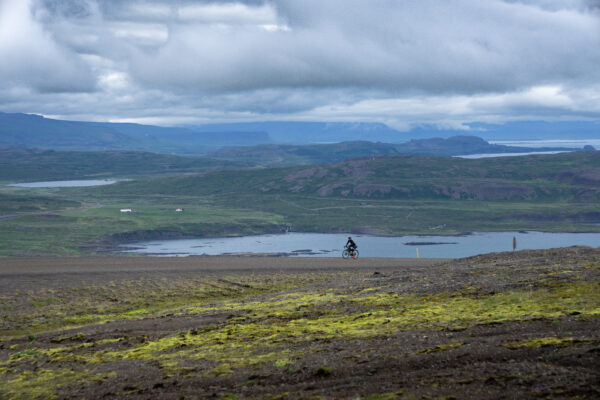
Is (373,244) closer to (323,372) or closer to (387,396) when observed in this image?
(323,372)

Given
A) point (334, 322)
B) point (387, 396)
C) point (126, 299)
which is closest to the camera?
point (387, 396)

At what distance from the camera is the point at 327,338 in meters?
20.5

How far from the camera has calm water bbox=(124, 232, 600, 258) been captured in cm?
12506

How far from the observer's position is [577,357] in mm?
14562

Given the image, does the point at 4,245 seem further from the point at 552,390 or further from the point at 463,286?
the point at 552,390

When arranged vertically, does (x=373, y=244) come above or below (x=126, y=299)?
below

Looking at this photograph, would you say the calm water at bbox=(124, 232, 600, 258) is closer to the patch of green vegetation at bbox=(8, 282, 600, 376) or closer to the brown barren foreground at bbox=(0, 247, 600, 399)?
the brown barren foreground at bbox=(0, 247, 600, 399)

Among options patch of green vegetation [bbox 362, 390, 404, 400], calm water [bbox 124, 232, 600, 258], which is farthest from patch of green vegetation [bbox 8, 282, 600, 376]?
calm water [bbox 124, 232, 600, 258]

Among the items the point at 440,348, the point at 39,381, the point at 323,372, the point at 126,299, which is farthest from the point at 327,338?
the point at 126,299

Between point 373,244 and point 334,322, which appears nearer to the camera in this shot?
point 334,322

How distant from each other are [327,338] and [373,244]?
120688 mm

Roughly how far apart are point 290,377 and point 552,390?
6594mm

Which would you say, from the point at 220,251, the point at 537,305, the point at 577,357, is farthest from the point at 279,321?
the point at 220,251

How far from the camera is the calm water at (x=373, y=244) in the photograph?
125062mm
